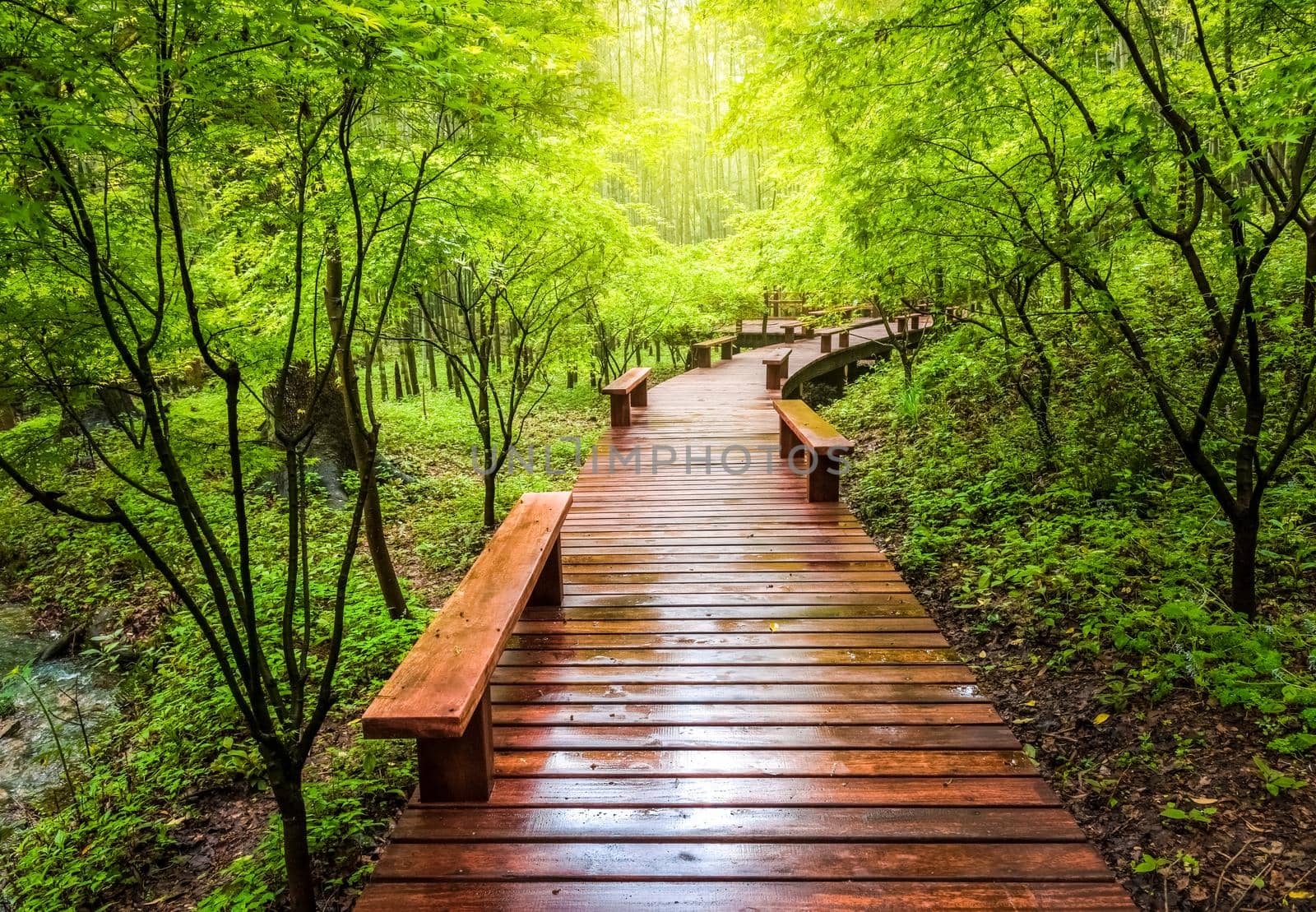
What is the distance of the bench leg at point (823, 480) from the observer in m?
5.07

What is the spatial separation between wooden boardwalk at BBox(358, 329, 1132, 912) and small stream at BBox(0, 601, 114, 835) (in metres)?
2.98

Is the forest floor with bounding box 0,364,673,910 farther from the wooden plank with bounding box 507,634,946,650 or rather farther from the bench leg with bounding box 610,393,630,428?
the bench leg with bounding box 610,393,630,428

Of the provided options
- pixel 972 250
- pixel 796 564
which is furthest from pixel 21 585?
pixel 972 250

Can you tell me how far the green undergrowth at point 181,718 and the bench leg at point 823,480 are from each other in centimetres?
307

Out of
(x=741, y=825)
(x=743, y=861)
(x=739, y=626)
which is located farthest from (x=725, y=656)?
(x=743, y=861)

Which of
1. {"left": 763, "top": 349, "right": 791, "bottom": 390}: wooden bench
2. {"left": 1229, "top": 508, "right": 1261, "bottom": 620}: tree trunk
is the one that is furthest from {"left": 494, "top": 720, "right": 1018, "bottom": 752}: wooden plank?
{"left": 763, "top": 349, "right": 791, "bottom": 390}: wooden bench

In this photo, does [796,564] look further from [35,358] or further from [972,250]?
[35,358]

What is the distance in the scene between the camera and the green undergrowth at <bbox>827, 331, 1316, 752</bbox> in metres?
2.84

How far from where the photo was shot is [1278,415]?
4102mm

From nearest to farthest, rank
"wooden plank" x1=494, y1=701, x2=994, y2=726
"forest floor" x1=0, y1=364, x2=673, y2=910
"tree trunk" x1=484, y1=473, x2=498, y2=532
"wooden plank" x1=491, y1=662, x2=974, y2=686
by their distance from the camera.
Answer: "wooden plank" x1=494, y1=701, x2=994, y2=726, "forest floor" x1=0, y1=364, x2=673, y2=910, "wooden plank" x1=491, y1=662, x2=974, y2=686, "tree trunk" x1=484, y1=473, x2=498, y2=532

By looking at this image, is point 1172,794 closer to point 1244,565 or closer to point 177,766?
point 1244,565

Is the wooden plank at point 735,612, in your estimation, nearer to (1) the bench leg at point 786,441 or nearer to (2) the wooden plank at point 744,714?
(2) the wooden plank at point 744,714

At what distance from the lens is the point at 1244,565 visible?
292 centimetres

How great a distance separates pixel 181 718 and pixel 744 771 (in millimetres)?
3474
